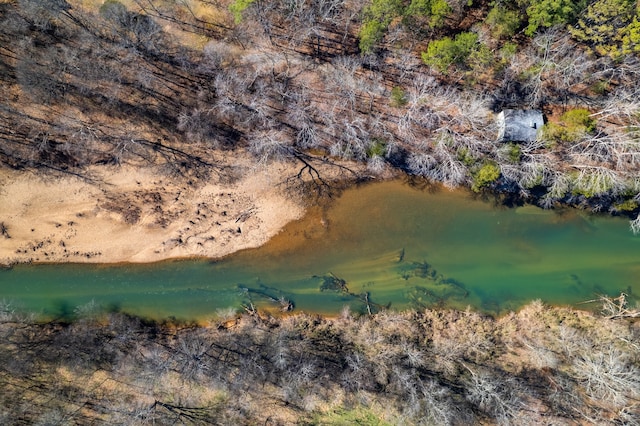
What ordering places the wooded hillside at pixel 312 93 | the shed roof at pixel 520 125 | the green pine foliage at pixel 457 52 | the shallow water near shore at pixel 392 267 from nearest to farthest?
the green pine foliage at pixel 457 52 → the wooded hillside at pixel 312 93 → the shed roof at pixel 520 125 → the shallow water near shore at pixel 392 267

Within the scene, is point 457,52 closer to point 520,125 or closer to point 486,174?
point 520,125

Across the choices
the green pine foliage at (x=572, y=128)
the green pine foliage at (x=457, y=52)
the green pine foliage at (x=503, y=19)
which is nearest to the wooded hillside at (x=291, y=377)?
the green pine foliage at (x=572, y=128)

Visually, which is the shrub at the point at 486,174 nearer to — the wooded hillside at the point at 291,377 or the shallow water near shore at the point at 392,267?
the shallow water near shore at the point at 392,267

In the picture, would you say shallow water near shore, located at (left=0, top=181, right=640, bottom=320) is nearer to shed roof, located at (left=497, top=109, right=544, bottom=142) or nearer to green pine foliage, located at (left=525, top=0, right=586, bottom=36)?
shed roof, located at (left=497, top=109, right=544, bottom=142)

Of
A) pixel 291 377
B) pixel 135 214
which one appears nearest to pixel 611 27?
pixel 291 377

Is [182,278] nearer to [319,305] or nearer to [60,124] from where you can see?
[319,305]
